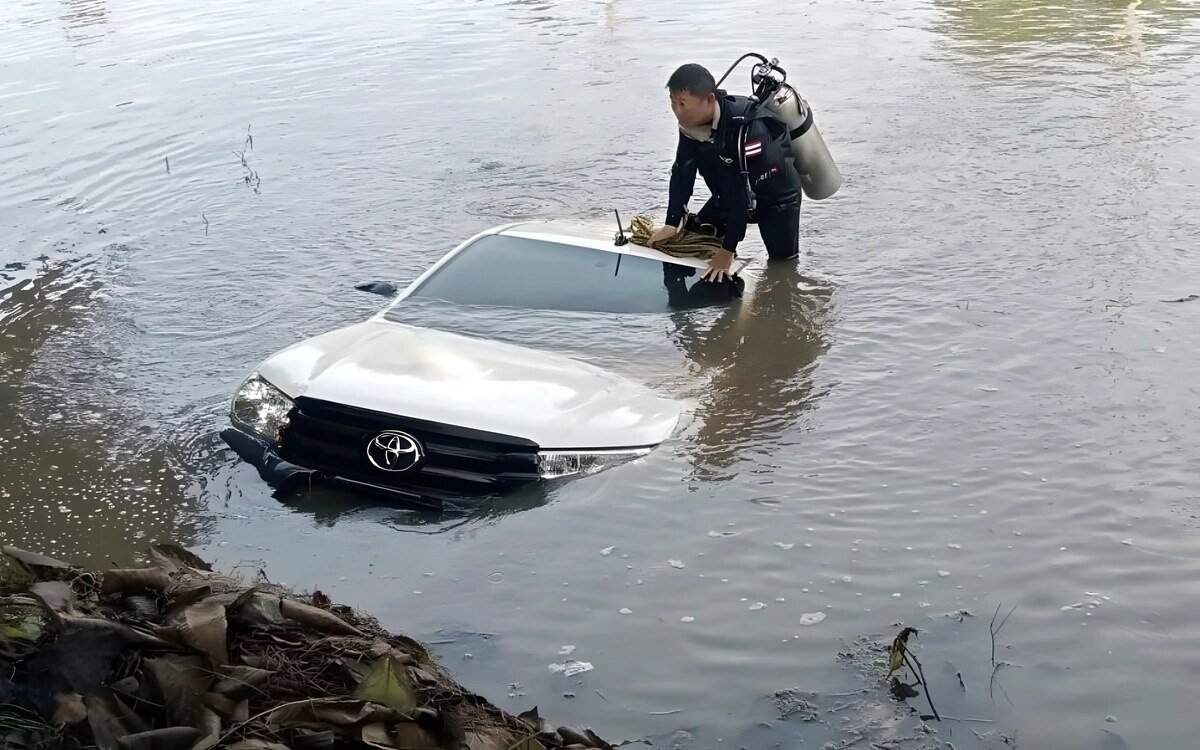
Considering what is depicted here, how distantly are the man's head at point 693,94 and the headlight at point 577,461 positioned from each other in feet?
8.96

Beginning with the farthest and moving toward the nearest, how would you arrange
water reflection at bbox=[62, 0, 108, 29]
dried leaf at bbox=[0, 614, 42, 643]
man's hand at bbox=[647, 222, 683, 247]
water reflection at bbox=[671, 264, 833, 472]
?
water reflection at bbox=[62, 0, 108, 29]
man's hand at bbox=[647, 222, 683, 247]
water reflection at bbox=[671, 264, 833, 472]
dried leaf at bbox=[0, 614, 42, 643]

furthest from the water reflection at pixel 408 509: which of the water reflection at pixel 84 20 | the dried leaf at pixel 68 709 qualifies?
the water reflection at pixel 84 20

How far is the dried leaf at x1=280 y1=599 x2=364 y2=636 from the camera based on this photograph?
10.6 feet

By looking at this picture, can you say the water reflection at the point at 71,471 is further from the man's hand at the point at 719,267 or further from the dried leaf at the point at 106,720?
the man's hand at the point at 719,267

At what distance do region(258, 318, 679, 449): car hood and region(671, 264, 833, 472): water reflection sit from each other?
0.93 ft

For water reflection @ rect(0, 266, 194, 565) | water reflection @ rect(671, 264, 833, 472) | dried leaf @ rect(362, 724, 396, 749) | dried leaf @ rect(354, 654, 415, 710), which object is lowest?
water reflection @ rect(671, 264, 833, 472)

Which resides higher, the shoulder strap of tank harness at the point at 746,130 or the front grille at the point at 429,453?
the shoulder strap of tank harness at the point at 746,130

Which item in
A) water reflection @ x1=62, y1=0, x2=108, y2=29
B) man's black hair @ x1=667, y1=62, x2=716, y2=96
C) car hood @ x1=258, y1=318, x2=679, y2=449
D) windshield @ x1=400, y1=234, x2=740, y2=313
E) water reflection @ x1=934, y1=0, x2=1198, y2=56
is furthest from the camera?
water reflection @ x1=62, y1=0, x2=108, y2=29

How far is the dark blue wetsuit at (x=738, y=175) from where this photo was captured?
6957 millimetres

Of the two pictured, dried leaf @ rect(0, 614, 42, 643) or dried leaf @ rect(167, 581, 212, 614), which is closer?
dried leaf @ rect(0, 614, 42, 643)

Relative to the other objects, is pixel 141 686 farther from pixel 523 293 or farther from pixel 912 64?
pixel 912 64

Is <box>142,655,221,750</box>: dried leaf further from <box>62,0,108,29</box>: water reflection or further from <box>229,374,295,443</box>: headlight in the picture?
<box>62,0,108,29</box>: water reflection

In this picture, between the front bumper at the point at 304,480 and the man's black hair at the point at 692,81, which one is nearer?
the front bumper at the point at 304,480

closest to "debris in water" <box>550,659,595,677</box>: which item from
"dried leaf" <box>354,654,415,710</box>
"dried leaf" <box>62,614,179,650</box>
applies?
"dried leaf" <box>354,654,415,710</box>
